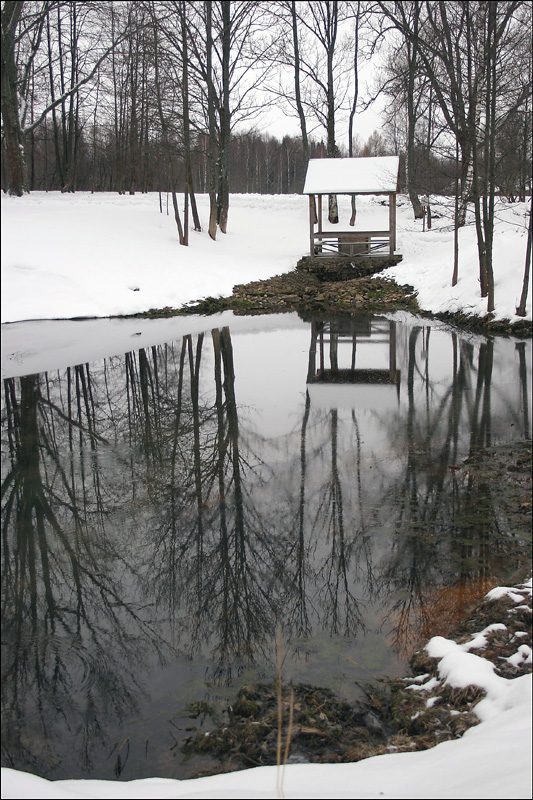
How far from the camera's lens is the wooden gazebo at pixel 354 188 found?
25953 mm

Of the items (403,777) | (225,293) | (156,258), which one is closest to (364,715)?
(403,777)

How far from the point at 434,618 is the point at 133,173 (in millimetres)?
37506

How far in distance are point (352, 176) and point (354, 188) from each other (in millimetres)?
949

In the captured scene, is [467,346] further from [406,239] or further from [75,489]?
[406,239]

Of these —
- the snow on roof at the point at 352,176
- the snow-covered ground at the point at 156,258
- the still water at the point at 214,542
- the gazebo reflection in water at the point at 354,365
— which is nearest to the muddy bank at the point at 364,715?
the still water at the point at 214,542

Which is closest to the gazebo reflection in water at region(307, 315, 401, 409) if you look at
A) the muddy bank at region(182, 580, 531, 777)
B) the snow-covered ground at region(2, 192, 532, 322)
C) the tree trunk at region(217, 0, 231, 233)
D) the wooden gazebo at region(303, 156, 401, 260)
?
the snow-covered ground at region(2, 192, 532, 322)

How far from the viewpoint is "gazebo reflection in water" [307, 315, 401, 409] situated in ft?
34.5

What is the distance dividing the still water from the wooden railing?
1582 cm

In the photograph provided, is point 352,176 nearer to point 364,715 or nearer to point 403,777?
point 364,715

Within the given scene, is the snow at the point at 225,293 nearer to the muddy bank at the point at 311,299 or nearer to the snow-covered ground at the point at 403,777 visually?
the snow-covered ground at the point at 403,777

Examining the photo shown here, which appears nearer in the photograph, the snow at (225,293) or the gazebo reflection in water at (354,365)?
the snow at (225,293)

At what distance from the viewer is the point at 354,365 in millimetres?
12891

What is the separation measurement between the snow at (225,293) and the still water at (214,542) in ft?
1.82

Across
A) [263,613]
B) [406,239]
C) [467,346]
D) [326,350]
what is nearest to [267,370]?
[326,350]
